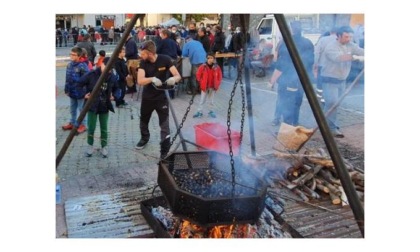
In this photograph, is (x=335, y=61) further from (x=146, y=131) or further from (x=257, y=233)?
(x=257, y=233)

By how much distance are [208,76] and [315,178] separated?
3213 millimetres

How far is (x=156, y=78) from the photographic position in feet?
14.6

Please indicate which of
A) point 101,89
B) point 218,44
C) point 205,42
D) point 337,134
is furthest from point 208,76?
point 218,44

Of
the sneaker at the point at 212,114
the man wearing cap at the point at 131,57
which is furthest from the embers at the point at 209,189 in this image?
the man wearing cap at the point at 131,57

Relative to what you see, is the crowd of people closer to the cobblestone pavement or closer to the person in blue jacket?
the person in blue jacket

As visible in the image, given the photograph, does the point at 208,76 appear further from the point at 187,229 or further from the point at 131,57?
the point at 187,229

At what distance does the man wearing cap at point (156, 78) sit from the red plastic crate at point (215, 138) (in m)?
0.39

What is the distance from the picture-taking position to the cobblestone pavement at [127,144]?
3.97 m

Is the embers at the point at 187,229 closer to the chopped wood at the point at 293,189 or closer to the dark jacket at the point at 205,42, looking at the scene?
the chopped wood at the point at 293,189

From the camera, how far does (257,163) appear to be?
159 inches

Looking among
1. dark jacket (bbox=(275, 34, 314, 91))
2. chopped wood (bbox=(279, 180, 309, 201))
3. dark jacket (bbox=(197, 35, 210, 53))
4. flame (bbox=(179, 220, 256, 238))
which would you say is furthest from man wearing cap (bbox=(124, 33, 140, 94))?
flame (bbox=(179, 220, 256, 238))

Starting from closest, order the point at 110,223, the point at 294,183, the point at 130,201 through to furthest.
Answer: the point at 110,223 → the point at 130,201 → the point at 294,183
